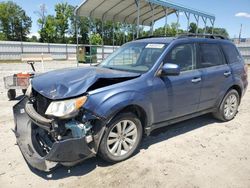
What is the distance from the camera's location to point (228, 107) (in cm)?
554

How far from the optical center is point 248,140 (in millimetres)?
4531

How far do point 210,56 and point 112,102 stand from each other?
2.78 meters

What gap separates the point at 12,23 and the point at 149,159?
6642cm

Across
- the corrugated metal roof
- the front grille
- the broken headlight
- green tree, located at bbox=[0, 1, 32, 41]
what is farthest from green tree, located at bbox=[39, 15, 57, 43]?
the broken headlight

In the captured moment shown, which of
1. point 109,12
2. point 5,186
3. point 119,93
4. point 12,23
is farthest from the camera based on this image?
point 12,23

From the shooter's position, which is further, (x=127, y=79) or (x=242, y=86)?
(x=242, y=86)

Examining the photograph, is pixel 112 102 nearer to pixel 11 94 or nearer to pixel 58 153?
pixel 58 153

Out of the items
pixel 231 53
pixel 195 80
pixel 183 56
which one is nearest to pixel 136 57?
pixel 183 56

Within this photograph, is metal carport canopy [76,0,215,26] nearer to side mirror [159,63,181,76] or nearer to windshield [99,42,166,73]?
windshield [99,42,166,73]

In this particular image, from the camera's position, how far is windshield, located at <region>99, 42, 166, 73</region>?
4.09 m

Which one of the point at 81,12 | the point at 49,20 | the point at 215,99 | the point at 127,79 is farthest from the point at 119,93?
the point at 49,20

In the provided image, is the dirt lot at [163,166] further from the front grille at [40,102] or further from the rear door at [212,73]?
the front grille at [40,102]

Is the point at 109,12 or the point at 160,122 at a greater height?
the point at 109,12

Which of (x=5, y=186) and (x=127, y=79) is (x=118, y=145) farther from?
(x=5, y=186)
